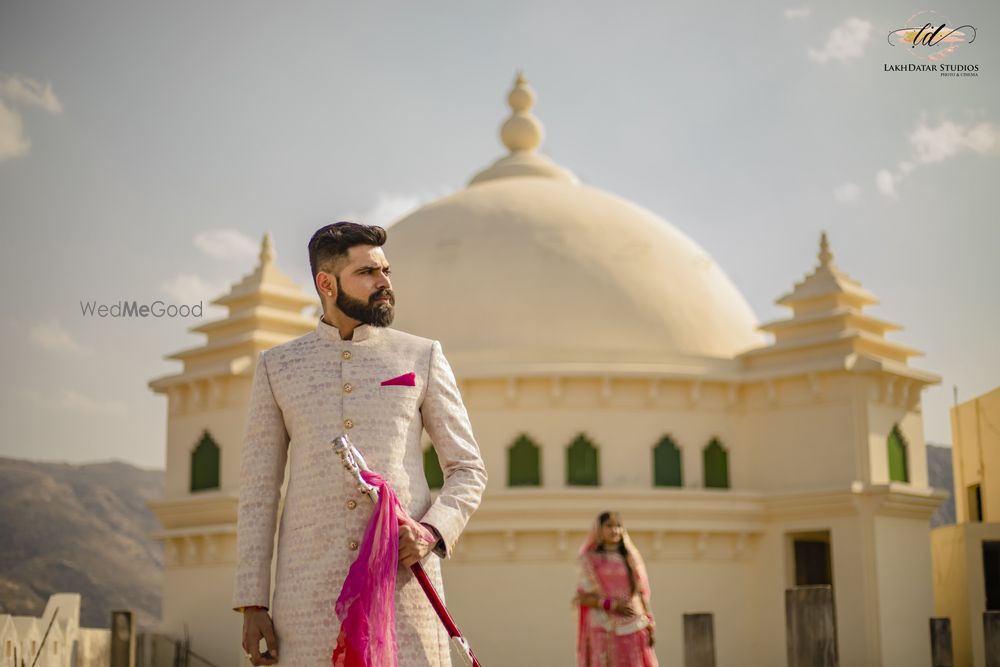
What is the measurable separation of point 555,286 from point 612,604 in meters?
14.3

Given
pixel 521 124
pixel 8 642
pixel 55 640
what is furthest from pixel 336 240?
pixel 521 124

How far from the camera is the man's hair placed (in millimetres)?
5141

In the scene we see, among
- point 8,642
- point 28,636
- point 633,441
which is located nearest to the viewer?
point 8,642

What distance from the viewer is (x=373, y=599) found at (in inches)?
182

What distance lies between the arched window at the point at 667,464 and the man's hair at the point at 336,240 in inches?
791

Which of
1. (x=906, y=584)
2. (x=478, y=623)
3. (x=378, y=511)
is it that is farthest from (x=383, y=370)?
(x=906, y=584)

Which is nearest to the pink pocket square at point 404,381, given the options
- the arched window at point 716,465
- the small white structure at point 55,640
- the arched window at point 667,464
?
the small white structure at point 55,640

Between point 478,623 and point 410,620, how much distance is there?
19.2m

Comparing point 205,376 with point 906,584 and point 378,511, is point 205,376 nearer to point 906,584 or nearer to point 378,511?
point 906,584

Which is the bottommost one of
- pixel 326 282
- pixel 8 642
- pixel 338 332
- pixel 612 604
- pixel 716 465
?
pixel 8 642

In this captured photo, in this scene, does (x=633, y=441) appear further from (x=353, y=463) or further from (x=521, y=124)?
(x=353, y=463)

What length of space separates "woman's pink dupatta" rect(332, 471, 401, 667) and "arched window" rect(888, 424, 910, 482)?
21.6 metres

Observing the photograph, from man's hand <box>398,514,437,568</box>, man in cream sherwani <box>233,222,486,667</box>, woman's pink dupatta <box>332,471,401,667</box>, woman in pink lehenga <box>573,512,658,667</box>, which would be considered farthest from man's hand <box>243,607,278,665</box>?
woman in pink lehenga <box>573,512,658,667</box>

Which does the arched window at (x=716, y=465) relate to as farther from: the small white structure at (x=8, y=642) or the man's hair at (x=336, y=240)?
the man's hair at (x=336, y=240)
